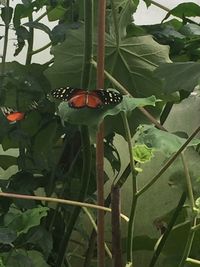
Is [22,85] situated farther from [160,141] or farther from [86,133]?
[160,141]

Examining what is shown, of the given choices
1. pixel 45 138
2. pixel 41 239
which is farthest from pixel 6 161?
pixel 41 239

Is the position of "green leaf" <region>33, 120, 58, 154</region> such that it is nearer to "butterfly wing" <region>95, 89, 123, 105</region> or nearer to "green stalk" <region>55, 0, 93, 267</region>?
"green stalk" <region>55, 0, 93, 267</region>

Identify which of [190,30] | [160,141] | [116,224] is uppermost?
[190,30]

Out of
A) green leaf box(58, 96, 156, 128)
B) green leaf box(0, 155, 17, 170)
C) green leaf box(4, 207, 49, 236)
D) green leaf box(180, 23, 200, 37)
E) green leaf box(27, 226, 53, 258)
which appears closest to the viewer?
green leaf box(58, 96, 156, 128)

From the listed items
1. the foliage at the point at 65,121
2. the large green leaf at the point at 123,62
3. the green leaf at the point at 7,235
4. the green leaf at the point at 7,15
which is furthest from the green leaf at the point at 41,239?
the green leaf at the point at 7,15

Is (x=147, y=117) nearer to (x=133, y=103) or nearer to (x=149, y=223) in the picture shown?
(x=133, y=103)

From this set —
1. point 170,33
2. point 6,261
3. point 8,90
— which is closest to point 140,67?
point 170,33

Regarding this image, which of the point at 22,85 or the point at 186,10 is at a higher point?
the point at 186,10

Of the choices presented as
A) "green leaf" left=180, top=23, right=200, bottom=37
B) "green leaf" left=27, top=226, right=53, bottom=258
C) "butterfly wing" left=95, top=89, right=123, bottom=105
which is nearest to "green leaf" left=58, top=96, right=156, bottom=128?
"butterfly wing" left=95, top=89, right=123, bottom=105

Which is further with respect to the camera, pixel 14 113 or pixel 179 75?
pixel 14 113
